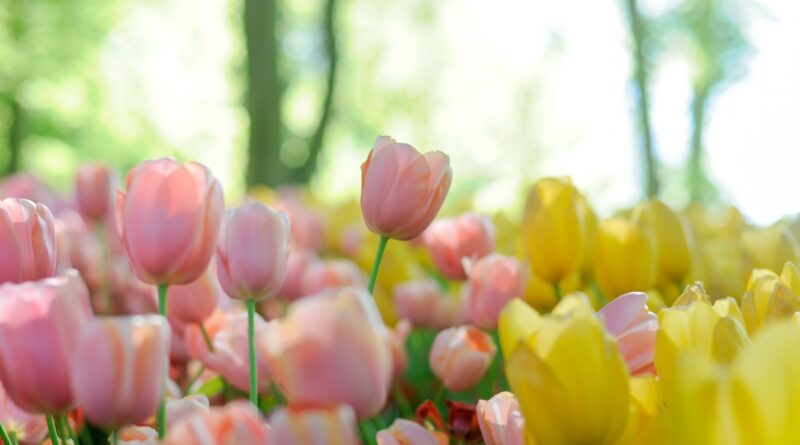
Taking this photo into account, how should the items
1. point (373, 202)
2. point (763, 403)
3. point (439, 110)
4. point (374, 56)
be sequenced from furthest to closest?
1. point (439, 110)
2. point (374, 56)
3. point (373, 202)
4. point (763, 403)

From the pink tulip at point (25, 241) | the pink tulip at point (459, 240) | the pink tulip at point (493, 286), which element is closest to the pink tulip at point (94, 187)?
the pink tulip at point (459, 240)

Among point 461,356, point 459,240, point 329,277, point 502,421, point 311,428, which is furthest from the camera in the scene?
point 329,277

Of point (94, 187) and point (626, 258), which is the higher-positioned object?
point (626, 258)

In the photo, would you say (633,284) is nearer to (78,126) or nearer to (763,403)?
(763,403)

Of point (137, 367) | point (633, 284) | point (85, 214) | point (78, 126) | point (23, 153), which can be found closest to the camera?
point (137, 367)

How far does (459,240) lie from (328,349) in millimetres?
833

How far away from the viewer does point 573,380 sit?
1.76 feet

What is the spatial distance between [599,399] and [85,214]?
1926 millimetres

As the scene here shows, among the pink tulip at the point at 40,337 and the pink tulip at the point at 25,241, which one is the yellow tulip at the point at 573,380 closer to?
the pink tulip at the point at 40,337

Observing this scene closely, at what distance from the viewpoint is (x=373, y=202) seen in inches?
32.9

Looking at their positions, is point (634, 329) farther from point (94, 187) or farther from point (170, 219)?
point (94, 187)

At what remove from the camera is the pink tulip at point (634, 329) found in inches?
26.0

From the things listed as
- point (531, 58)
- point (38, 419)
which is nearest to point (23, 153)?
point (531, 58)

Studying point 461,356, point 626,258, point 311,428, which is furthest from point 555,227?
point 311,428
